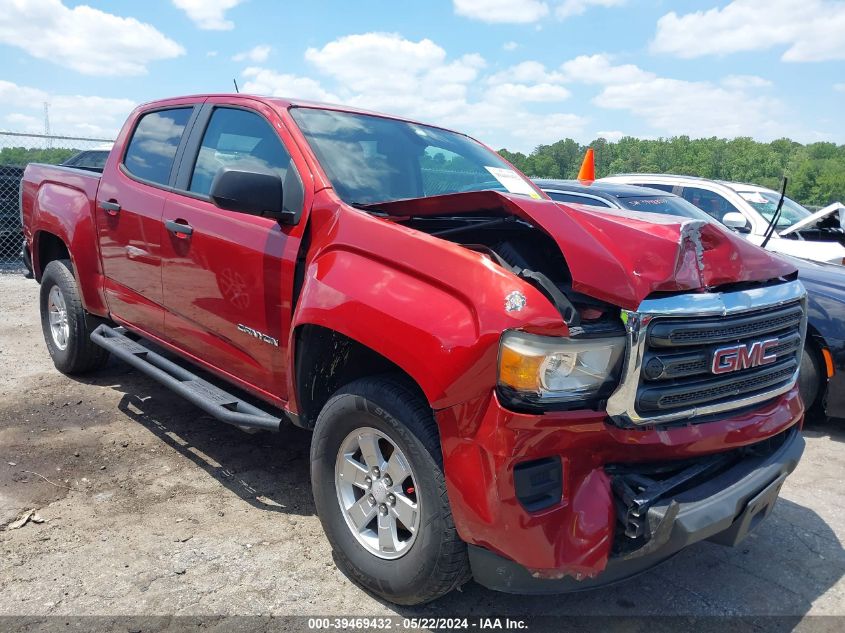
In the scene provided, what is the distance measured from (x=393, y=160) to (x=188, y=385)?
162 centimetres

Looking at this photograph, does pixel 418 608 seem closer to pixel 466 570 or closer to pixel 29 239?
pixel 466 570

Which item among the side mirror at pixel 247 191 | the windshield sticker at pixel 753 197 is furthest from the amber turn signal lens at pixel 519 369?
the windshield sticker at pixel 753 197

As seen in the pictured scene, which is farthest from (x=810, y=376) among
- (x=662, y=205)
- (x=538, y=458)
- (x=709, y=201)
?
(x=709, y=201)

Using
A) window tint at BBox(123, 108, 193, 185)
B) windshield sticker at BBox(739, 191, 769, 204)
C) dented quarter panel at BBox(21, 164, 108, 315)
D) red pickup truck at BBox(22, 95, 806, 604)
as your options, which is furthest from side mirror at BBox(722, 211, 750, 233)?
dented quarter panel at BBox(21, 164, 108, 315)

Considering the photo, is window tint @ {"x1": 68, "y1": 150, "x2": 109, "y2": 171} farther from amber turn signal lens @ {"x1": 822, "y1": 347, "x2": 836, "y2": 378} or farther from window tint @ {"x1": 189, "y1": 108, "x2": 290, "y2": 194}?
amber turn signal lens @ {"x1": 822, "y1": 347, "x2": 836, "y2": 378}

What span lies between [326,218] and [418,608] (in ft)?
5.36

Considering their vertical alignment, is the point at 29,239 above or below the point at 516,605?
above

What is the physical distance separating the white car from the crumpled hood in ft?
12.5

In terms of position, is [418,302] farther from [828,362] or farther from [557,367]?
[828,362]

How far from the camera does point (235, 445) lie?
13.4 ft

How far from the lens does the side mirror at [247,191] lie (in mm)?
2729

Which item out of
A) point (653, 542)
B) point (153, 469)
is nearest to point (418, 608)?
point (653, 542)

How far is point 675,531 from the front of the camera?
2.06m

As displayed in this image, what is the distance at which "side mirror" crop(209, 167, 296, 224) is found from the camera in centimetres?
273
